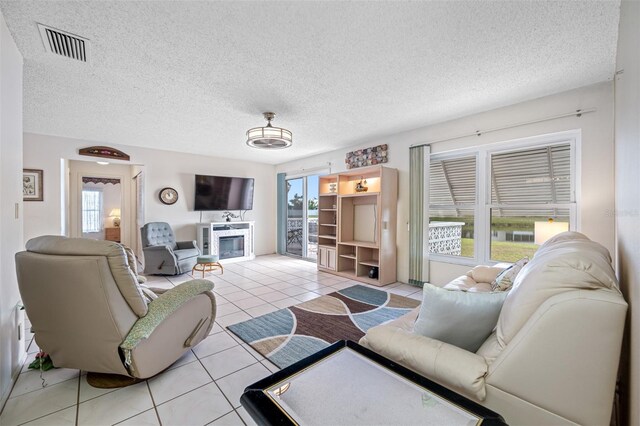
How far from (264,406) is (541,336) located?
1.02 m

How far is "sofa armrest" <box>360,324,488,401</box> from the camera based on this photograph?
1079mm

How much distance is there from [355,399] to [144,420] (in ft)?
4.92

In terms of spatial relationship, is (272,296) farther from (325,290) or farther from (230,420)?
(230,420)

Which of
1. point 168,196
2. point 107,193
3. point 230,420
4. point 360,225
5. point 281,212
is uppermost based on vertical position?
point 107,193

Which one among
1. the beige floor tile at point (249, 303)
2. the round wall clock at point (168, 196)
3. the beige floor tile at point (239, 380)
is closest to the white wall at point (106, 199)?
the round wall clock at point (168, 196)

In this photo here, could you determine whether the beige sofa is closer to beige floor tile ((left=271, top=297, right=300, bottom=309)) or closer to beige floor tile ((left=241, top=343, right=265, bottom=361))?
beige floor tile ((left=241, top=343, right=265, bottom=361))

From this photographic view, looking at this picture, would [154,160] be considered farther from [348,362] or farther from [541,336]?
[541,336]

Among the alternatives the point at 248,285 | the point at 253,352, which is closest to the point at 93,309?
the point at 253,352

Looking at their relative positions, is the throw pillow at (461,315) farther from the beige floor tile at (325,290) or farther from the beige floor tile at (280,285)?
the beige floor tile at (280,285)

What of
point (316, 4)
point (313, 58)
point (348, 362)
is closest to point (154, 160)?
point (313, 58)

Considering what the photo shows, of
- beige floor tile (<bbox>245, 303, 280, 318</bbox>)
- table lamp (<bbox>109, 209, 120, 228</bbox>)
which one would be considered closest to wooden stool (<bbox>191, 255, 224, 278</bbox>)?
beige floor tile (<bbox>245, 303, 280, 318</bbox>)

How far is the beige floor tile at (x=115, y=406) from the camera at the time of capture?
1.62 m

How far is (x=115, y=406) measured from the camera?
1.73 meters

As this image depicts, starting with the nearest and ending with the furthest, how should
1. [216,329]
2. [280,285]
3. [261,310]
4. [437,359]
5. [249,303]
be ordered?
1. [437,359]
2. [216,329]
3. [261,310]
4. [249,303]
5. [280,285]
